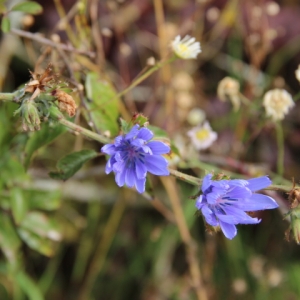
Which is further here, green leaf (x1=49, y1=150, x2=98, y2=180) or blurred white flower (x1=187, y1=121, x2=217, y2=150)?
blurred white flower (x1=187, y1=121, x2=217, y2=150)

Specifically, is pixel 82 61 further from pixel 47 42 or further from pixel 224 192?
pixel 224 192

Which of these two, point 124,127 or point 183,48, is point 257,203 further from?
point 183,48

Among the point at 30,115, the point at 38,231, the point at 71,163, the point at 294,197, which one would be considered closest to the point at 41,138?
the point at 71,163

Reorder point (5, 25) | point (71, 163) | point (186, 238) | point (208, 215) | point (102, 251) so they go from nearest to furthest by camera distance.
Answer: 1. point (208, 215)
2. point (71, 163)
3. point (5, 25)
4. point (186, 238)
5. point (102, 251)

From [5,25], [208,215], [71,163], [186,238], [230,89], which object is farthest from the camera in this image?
[186,238]

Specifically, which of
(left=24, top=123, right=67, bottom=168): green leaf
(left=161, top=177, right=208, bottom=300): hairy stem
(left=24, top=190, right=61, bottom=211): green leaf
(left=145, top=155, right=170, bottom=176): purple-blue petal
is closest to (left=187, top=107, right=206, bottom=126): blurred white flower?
(left=161, top=177, right=208, bottom=300): hairy stem

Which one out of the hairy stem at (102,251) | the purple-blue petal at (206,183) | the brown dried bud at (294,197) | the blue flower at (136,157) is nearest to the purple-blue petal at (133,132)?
the blue flower at (136,157)

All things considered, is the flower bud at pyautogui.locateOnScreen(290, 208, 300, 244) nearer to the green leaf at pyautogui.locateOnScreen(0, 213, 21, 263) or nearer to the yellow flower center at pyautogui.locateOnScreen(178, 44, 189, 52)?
the yellow flower center at pyautogui.locateOnScreen(178, 44, 189, 52)
